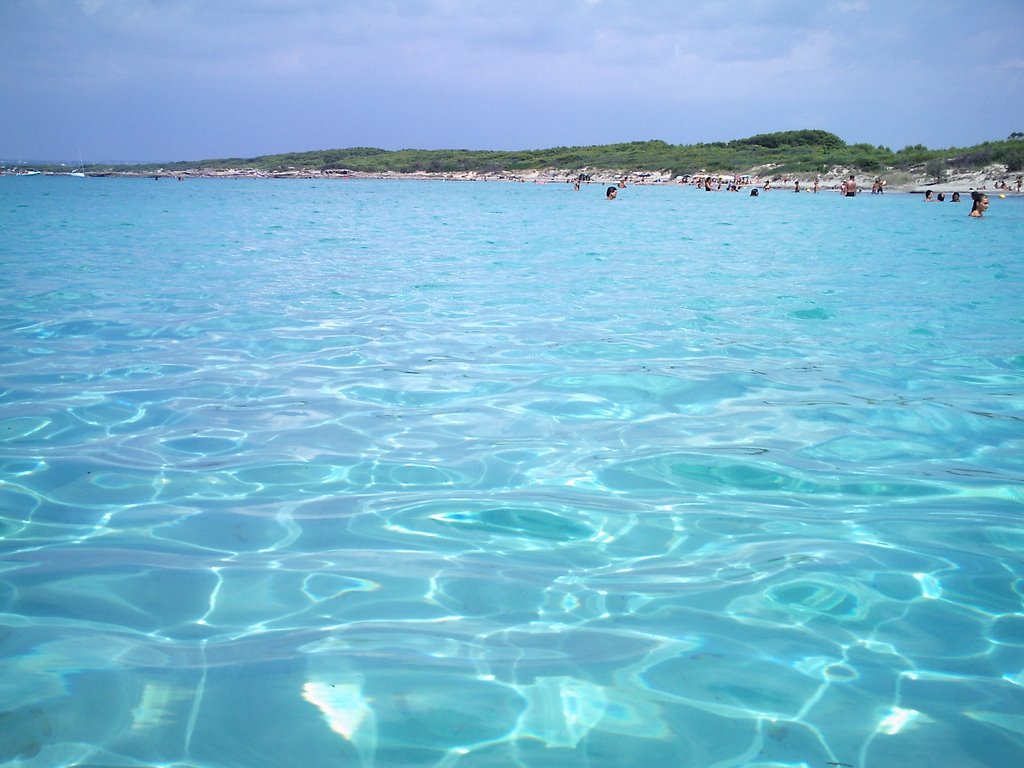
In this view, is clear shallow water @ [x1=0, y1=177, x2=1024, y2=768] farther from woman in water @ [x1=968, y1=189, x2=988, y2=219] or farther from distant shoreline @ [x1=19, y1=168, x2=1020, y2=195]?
distant shoreline @ [x1=19, y1=168, x2=1020, y2=195]

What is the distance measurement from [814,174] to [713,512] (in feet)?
205

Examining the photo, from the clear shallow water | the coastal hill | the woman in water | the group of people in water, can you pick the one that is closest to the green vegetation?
the coastal hill

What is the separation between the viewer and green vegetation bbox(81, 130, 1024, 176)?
51888 mm

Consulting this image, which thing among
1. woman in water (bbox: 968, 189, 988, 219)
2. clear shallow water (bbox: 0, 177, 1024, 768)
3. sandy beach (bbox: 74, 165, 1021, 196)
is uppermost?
sandy beach (bbox: 74, 165, 1021, 196)

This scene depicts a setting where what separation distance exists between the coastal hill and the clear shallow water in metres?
48.9

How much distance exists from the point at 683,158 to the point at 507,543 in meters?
84.9

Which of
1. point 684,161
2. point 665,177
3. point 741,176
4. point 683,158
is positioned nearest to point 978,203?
point 741,176

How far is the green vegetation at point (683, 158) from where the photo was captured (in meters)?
51.9

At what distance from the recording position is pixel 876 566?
322cm

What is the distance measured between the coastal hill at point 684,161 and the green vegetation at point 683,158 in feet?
0.24

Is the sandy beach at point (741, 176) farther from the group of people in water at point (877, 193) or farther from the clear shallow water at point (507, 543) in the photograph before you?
the clear shallow water at point (507, 543)

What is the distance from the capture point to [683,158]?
8238 cm

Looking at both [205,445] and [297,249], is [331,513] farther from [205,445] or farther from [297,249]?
[297,249]

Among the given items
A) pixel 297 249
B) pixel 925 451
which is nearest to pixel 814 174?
pixel 297 249
